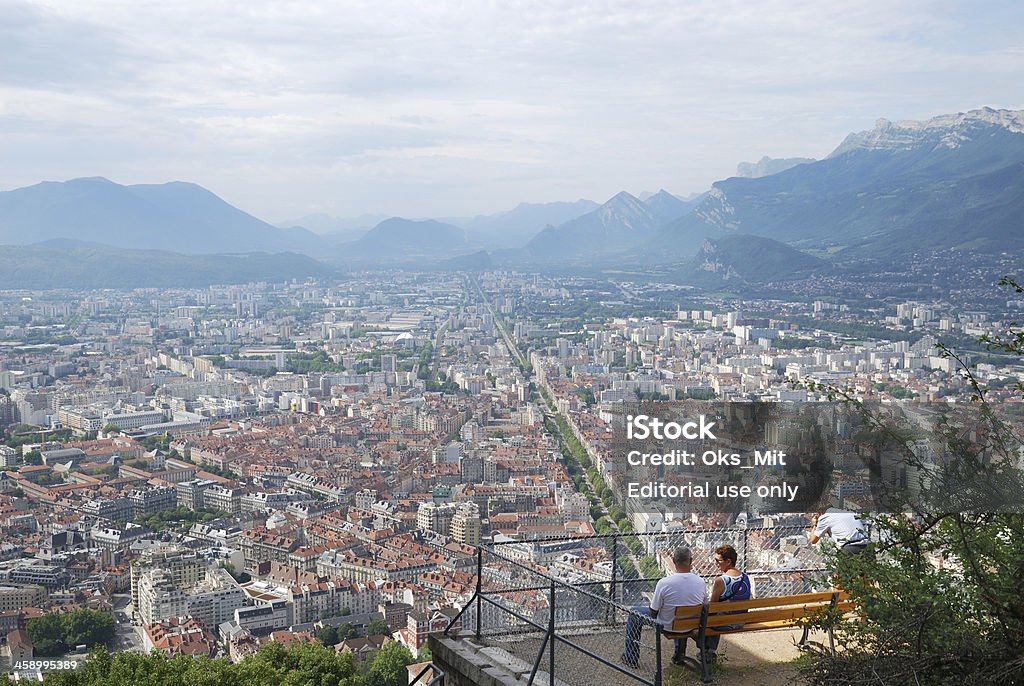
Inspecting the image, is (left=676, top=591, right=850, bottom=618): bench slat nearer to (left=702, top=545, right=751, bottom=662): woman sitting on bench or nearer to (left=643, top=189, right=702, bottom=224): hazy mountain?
(left=702, top=545, right=751, bottom=662): woman sitting on bench

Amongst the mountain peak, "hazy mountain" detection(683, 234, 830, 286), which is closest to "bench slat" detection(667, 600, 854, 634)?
"hazy mountain" detection(683, 234, 830, 286)

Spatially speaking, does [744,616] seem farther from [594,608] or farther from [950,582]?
[594,608]

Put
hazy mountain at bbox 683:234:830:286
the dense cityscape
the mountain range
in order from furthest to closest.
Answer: hazy mountain at bbox 683:234:830:286
the mountain range
the dense cityscape

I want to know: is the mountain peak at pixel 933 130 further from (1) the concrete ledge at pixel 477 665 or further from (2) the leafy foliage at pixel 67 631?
(1) the concrete ledge at pixel 477 665

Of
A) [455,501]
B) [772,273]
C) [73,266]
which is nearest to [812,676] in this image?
[455,501]

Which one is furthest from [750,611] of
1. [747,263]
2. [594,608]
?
[747,263]

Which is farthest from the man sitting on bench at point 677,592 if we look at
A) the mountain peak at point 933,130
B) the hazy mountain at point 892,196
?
the mountain peak at point 933,130
